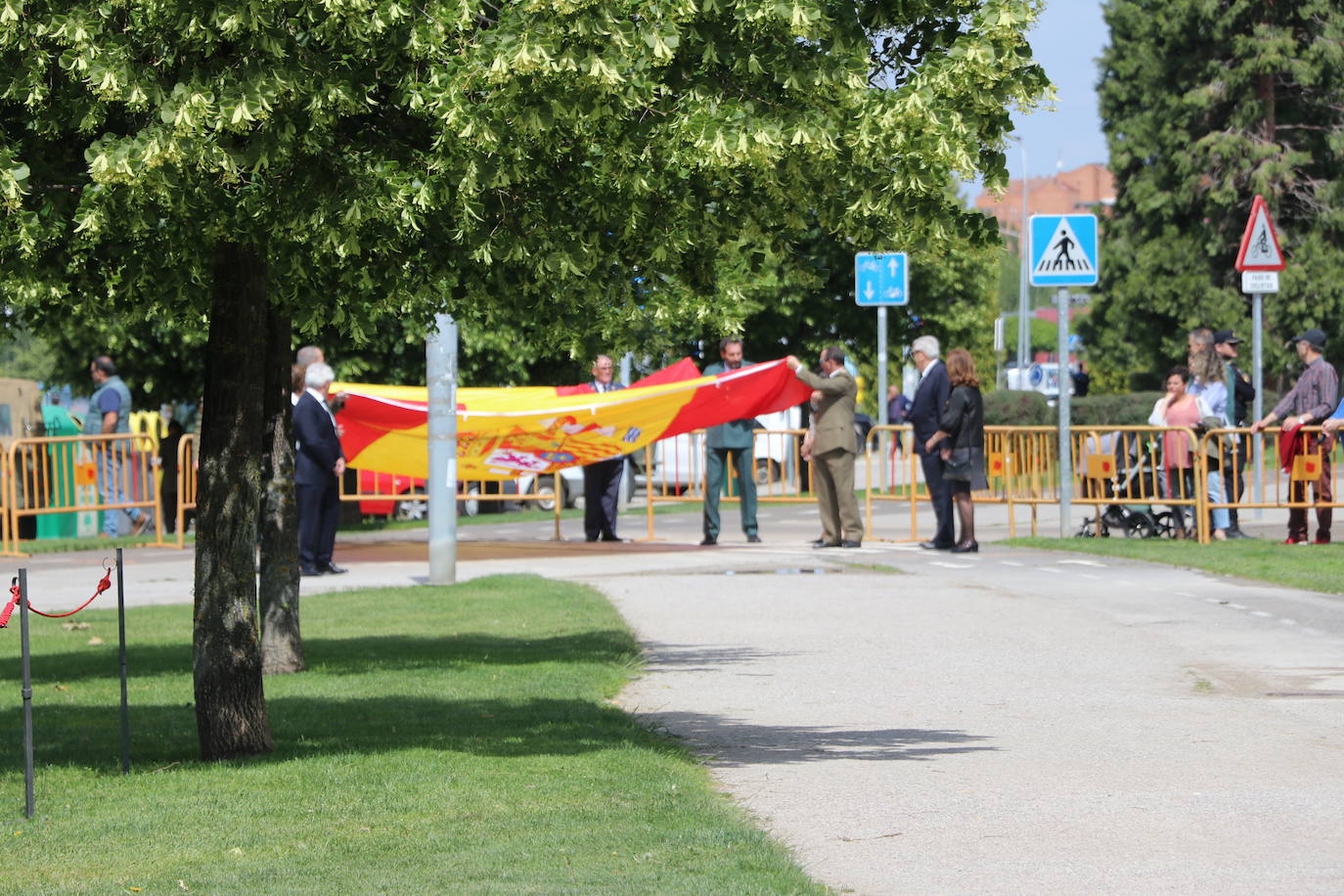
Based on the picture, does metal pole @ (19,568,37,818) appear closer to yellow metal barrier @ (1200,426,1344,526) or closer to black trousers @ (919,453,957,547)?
black trousers @ (919,453,957,547)

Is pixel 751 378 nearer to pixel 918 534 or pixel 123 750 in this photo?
pixel 918 534

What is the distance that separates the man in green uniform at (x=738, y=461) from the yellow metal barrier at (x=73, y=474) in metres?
5.76

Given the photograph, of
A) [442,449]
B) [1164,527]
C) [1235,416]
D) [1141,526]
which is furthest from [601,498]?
[1235,416]

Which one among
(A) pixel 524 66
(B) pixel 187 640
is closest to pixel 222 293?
(A) pixel 524 66

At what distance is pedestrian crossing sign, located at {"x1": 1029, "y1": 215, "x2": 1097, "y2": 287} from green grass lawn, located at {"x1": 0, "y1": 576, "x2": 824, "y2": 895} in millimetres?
8101

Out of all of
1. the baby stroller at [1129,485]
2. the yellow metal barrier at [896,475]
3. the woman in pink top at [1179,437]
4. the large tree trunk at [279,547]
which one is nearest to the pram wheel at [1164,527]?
the baby stroller at [1129,485]

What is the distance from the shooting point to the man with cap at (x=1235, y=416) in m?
18.8

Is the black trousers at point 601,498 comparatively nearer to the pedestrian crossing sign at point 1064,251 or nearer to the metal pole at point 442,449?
the pedestrian crossing sign at point 1064,251

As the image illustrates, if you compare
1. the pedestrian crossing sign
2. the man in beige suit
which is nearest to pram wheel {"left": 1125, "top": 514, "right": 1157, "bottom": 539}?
the pedestrian crossing sign

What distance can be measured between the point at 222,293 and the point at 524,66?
89.8 inches

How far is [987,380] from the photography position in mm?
84250

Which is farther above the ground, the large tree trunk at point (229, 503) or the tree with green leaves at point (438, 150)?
the tree with green leaves at point (438, 150)

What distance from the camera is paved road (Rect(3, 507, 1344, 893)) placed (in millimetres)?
6141

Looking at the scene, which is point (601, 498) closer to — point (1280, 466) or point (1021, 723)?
point (1280, 466)
